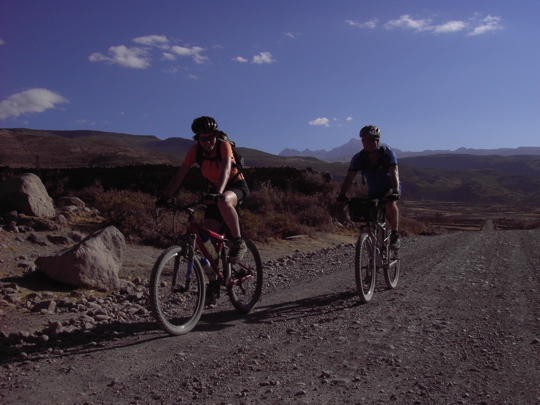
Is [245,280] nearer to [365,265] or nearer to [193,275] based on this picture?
[193,275]

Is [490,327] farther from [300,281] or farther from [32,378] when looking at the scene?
[32,378]

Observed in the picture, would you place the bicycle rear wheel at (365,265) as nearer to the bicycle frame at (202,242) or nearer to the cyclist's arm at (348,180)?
the cyclist's arm at (348,180)


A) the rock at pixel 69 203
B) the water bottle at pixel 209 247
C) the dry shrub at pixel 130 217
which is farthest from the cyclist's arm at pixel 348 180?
the rock at pixel 69 203

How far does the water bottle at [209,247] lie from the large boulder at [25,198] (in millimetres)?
6328

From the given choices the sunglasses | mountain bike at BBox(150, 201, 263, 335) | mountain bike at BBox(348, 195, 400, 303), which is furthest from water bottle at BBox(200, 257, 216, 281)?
mountain bike at BBox(348, 195, 400, 303)

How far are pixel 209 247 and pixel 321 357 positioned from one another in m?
A: 1.57

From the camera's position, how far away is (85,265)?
237 inches

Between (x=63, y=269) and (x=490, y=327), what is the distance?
5.11 m

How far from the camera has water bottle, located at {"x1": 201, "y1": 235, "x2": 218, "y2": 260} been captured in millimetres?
4365

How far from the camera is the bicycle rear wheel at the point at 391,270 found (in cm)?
562

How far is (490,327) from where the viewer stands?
4.02 meters

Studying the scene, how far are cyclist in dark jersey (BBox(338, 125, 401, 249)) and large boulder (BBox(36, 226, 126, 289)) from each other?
132 inches

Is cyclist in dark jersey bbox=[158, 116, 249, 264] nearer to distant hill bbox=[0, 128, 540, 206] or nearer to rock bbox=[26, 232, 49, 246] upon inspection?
rock bbox=[26, 232, 49, 246]

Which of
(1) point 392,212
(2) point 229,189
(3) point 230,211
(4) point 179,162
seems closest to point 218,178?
(2) point 229,189
